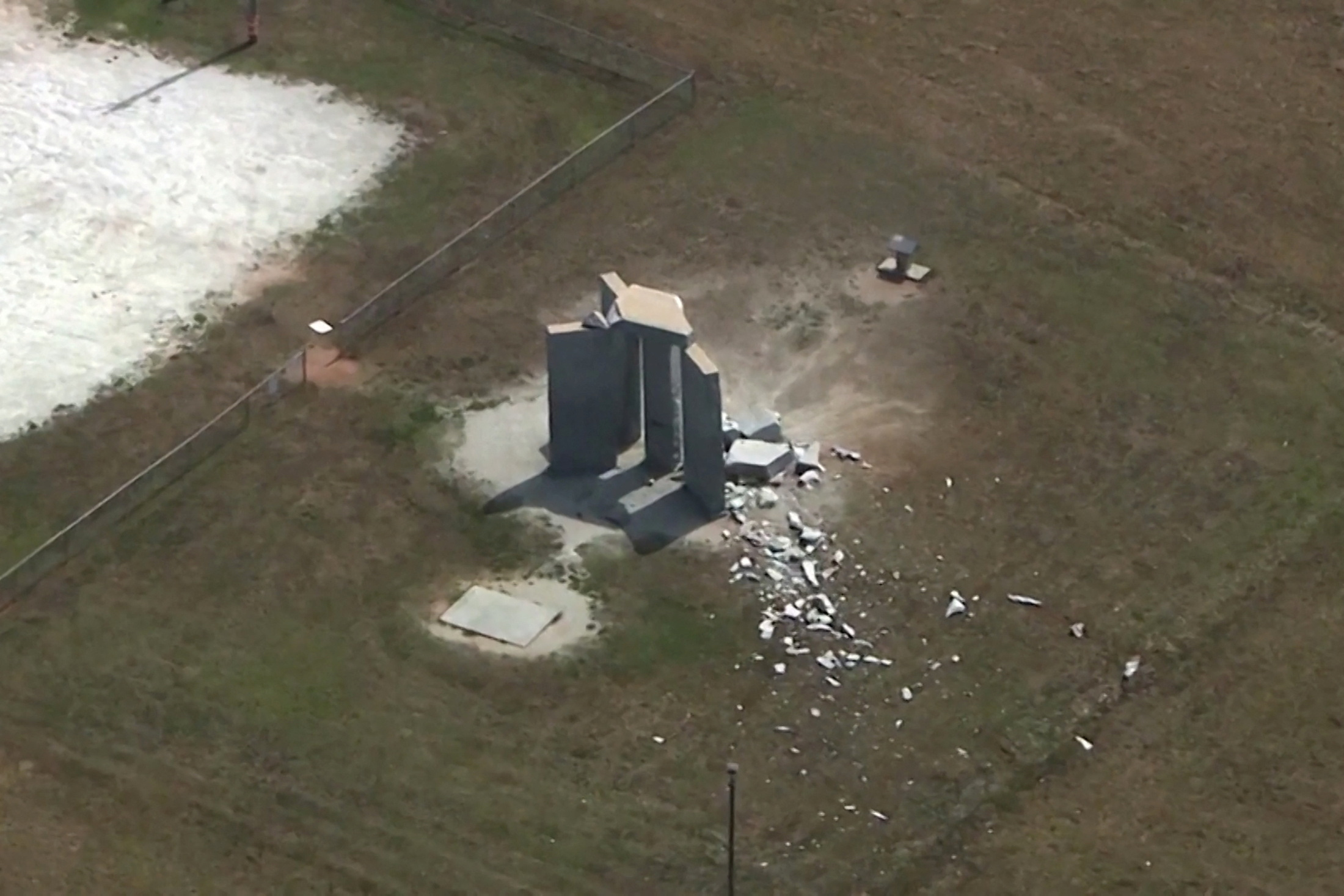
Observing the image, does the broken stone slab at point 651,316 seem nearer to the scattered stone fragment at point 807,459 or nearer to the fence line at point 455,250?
the scattered stone fragment at point 807,459

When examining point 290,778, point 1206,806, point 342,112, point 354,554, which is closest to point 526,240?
point 342,112

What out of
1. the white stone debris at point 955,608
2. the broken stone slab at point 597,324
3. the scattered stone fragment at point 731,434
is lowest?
the scattered stone fragment at point 731,434

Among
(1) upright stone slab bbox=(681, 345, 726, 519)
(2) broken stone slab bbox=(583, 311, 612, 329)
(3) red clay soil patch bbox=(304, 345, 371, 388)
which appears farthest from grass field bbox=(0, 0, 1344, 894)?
(2) broken stone slab bbox=(583, 311, 612, 329)

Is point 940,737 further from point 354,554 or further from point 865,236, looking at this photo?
point 865,236

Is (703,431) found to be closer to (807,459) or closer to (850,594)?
(807,459)

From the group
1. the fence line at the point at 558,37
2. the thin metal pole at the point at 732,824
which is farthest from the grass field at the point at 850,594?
the fence line at the point at 558,37

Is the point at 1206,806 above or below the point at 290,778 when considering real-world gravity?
above
